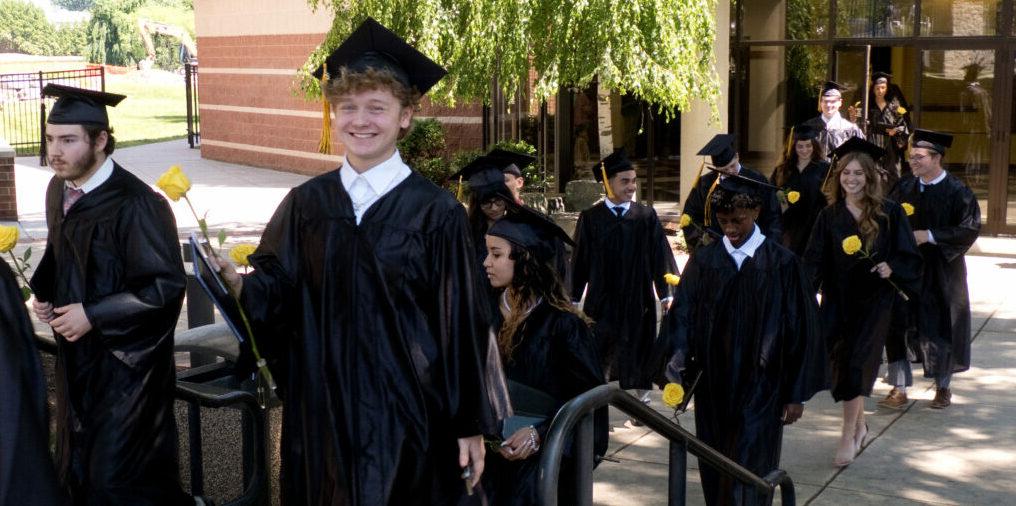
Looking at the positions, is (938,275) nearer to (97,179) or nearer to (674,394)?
(674,394)

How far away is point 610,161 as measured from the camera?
8.17 metres

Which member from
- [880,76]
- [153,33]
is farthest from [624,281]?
[153,33]

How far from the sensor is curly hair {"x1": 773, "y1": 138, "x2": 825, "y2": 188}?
9.77 metres

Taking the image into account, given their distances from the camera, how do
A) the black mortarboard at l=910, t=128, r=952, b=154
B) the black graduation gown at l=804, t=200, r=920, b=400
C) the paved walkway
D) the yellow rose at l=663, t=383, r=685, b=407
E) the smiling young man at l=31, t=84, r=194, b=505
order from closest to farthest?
the smiling young man at l=31, t=84, r=194, b=505
the yellow rose at l=663, t=383, r=685, b=407
the paved walkway
the black graduation gown at l=804, t=200, r=920, b=400
the black mortarboard at l=910, t=128, r=952, b=154

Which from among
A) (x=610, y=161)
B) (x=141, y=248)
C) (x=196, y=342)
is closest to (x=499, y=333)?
(x=141, y=248)

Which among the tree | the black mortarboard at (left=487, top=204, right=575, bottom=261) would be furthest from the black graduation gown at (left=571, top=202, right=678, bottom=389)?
the tree

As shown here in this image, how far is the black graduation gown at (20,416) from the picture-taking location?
226cm

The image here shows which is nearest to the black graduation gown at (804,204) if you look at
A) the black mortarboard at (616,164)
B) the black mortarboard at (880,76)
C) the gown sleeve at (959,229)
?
the gown sleeve at (959,229)

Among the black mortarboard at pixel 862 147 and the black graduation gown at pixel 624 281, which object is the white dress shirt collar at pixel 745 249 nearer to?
the black mortarboard at pixel 862 147

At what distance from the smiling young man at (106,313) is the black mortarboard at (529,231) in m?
1.25

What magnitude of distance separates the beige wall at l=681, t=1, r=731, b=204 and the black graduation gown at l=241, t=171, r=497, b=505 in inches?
505

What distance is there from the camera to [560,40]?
1358 cm

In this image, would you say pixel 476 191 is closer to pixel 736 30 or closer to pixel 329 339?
pixel 329 339

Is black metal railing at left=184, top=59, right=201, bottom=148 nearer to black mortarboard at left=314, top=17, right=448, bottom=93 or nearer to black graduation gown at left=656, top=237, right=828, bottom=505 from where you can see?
black graduation gown at left=656, top=237, right=828, bottom=505
